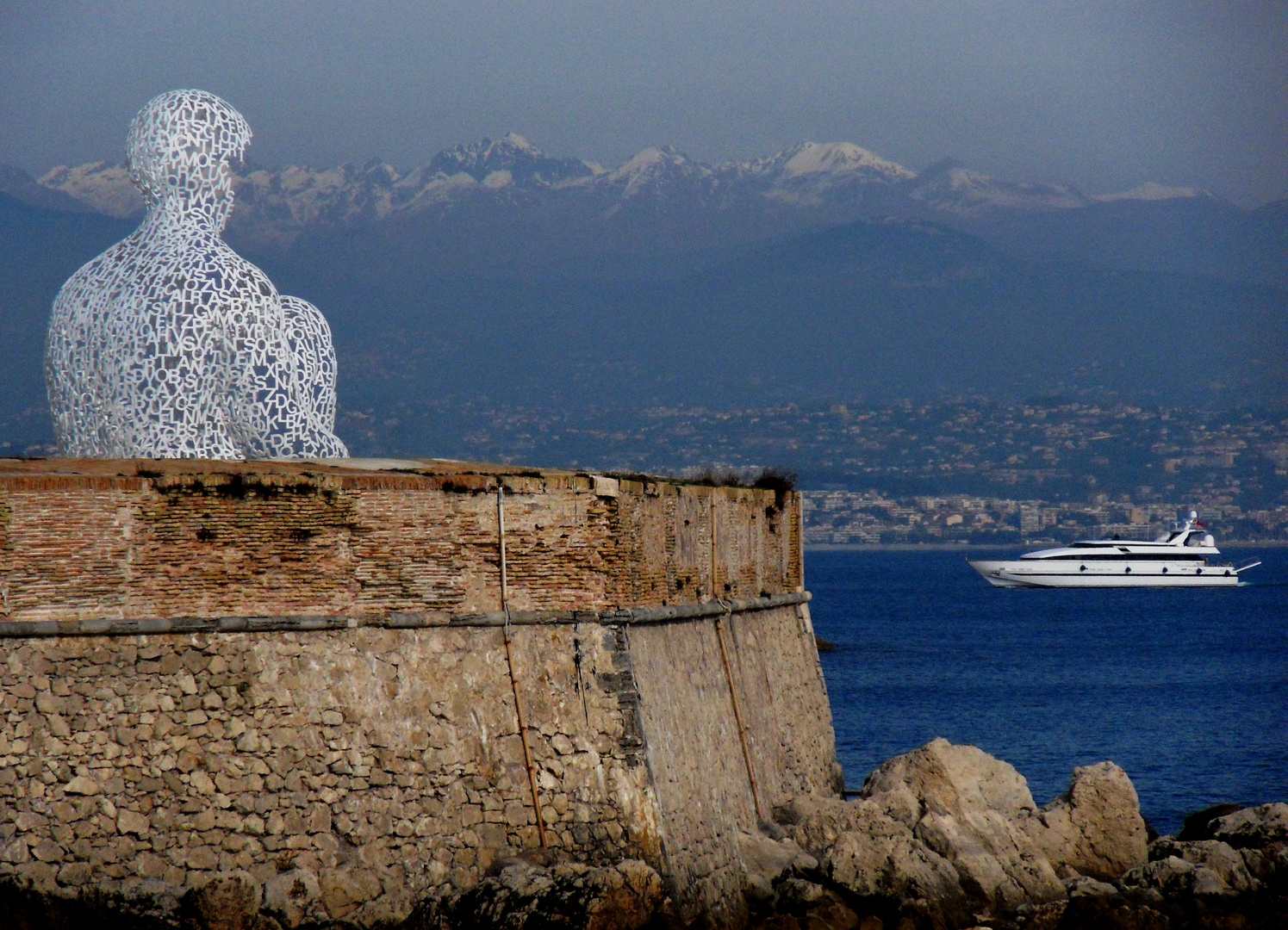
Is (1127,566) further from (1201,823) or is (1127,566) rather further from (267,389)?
(267,389)

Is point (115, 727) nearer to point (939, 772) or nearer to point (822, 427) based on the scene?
point (939, 772)

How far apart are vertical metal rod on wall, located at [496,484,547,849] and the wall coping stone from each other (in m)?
0.12

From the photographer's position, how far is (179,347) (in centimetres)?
1808

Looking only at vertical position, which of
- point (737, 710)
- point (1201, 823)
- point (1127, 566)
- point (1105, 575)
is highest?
point (737, 710)

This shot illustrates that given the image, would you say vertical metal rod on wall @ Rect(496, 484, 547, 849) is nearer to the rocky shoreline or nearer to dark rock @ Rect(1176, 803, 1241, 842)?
the rocky shoreline

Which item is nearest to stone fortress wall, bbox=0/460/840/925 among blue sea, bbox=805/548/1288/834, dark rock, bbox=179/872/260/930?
dark rock, bbox=179/872/260/930

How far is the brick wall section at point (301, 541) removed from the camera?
13.1 metres

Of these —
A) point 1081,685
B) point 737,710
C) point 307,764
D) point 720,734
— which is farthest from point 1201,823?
point 1081,685

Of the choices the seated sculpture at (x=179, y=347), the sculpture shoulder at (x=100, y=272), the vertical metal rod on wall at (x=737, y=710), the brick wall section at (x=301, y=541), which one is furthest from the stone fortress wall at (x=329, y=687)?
the sculpture shoulder at (x=100, y=272)

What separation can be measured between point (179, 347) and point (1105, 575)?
67130 mm

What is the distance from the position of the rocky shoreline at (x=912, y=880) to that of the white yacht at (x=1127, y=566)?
2389 inches

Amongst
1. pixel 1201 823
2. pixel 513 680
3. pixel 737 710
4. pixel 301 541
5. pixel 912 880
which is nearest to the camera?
pixel 301 541

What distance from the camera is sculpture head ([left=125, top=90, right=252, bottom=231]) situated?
Answer: 19359mm

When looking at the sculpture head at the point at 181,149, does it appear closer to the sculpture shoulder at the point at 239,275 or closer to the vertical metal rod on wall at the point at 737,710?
the sculpture shoulder at the point at 239,275
